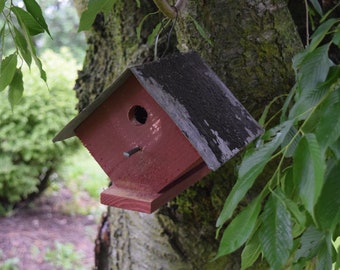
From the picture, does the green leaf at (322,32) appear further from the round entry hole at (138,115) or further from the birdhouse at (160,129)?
the round entry hole at (138,115)

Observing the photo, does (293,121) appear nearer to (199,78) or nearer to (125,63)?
(199,78)

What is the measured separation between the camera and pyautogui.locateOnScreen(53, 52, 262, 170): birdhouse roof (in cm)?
88

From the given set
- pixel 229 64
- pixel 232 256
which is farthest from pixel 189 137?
pixel 232 256

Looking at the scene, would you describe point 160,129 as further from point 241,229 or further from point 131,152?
point 241,229

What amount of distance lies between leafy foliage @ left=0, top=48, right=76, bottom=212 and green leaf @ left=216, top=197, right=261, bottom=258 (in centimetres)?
324

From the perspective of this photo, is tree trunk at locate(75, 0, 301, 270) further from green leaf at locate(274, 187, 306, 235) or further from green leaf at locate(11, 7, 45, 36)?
green leaf at locate(274, 187, 306, 235)

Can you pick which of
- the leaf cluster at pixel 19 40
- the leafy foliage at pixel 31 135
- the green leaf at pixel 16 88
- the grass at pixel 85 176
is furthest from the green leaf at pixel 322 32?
the grass at pixel 85 176

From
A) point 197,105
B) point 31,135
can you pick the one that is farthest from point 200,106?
point 31,135

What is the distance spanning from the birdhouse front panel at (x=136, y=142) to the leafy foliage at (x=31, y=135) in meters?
2.85

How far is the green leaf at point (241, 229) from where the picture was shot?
0.66 metres

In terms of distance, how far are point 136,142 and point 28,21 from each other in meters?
0.28

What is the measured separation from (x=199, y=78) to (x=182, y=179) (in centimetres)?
19

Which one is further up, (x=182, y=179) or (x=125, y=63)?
(x=125, y=63)

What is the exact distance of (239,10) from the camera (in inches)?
45.5
